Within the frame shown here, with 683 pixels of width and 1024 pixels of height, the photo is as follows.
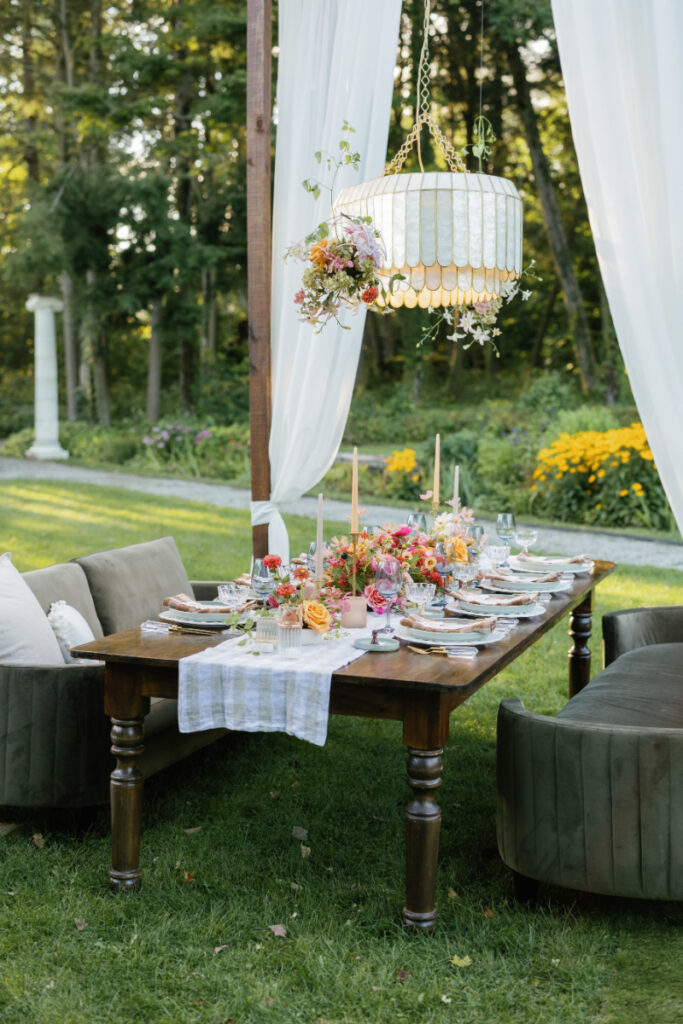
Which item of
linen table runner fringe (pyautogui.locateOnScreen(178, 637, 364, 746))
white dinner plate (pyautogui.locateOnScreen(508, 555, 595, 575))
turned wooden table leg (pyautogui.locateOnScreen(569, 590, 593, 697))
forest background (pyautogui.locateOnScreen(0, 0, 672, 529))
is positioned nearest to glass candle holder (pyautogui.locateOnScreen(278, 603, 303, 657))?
linen table runner fringe (pyautogui.locateOnScreen(178, 637, 364, 746))

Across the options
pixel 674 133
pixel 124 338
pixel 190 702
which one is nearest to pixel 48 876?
pixel 190 702

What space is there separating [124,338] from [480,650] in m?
19.4

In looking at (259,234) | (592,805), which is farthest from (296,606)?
(259,234)

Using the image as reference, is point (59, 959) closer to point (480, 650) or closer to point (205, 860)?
point (205, 860)

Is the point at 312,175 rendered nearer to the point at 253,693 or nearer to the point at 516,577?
the point at 516,577

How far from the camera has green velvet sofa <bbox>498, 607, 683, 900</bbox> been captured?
2.78 m

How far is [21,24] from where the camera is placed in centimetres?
1761

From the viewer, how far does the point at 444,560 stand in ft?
11.5

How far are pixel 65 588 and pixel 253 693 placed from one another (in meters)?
1.41

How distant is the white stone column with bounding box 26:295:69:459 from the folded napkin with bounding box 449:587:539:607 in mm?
12641

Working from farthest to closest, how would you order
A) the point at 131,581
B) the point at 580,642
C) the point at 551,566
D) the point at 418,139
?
the point at 580,642 → the point at 131,581 → the point at 551,566 → the point at 418,139

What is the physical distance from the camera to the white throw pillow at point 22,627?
137 inches

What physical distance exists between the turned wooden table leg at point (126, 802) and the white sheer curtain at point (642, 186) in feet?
5.57

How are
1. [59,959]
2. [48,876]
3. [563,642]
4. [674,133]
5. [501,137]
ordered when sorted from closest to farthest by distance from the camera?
[59,959]
[674,133]
[48,876]
[563,642]
[501,137]
